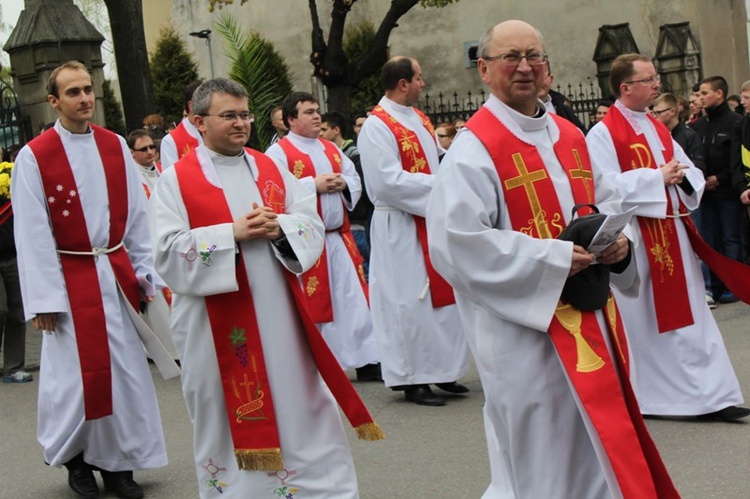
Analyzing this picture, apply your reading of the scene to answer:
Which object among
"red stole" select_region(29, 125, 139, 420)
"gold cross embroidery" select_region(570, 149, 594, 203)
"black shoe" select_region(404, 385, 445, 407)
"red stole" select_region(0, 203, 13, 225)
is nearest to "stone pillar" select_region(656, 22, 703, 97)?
"red stole" select_region(0, 203, 13, 225)

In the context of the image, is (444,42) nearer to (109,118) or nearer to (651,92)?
(109,118)

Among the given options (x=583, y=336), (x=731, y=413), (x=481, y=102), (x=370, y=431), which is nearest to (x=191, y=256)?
(x=370, y=431)

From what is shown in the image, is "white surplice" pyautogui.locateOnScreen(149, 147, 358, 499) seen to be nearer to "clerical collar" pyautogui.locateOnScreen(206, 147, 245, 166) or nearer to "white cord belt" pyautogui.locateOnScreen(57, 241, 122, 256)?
"clerical collar" pyautogui.locateOnScreen(206, 147, 245, 166)

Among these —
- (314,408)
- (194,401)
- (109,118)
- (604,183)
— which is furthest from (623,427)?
(109,118)

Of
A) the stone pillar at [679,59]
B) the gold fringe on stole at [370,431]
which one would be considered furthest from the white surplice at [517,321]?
the stone pillar at [679,59]

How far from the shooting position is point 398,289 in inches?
340

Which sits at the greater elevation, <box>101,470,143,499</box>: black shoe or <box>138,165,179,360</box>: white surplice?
<box>138,165,179,360</box>: white surplice

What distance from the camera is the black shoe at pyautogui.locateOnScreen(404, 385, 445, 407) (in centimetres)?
840

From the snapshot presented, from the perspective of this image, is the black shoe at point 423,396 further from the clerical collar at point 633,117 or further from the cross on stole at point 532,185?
the cross on stole at point 532,185

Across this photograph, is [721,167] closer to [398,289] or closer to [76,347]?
[398,289]

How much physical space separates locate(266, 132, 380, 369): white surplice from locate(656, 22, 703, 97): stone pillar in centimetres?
1830

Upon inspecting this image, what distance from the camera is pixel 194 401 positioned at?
5.71m

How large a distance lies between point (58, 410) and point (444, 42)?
25603 millimetres

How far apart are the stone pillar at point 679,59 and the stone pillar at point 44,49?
47.9ft
